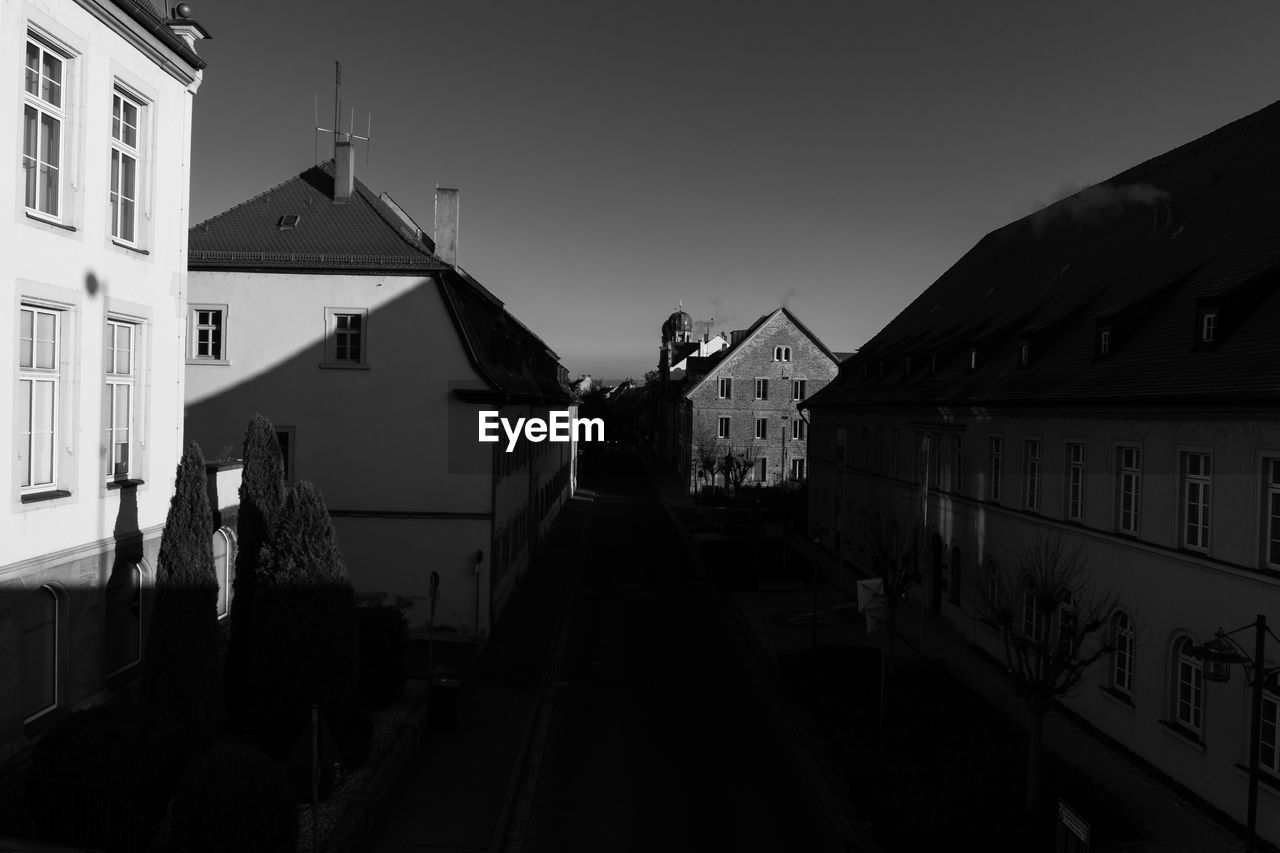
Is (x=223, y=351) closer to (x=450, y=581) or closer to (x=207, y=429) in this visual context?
(x=207, y=429)

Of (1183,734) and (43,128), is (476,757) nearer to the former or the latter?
(43,128)

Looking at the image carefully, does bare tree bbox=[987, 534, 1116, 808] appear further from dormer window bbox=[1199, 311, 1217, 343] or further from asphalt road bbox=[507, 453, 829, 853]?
dormer window bbox=[1199, 311, 1217, 343]

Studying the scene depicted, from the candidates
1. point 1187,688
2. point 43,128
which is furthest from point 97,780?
point 1187,688

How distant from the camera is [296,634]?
13.3 metres

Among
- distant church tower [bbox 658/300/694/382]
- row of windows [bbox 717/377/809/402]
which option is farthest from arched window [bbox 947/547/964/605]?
distant church tower [bbox 658/300/694/382]

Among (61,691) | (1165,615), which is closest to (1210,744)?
(1165,615)

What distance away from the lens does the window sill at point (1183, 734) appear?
14238mm

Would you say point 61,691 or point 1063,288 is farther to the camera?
point 1063,288

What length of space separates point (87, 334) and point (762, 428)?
180 ft

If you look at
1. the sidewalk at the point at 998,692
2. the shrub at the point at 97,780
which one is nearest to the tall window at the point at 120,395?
the shrub at the point at 97,780

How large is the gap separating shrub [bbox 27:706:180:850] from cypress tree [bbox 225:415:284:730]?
3761 mm

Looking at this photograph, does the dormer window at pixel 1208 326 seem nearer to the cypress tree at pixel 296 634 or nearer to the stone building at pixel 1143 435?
the stone building at pixel 1143 435

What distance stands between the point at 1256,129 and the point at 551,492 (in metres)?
32.9

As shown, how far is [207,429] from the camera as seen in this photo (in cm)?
2322
